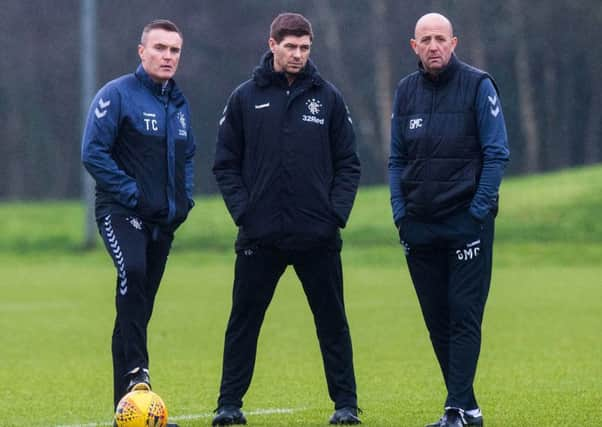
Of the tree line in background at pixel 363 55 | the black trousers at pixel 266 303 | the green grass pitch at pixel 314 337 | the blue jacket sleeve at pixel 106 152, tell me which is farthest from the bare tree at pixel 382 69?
the blue jacket sleeve at pixel 106 152

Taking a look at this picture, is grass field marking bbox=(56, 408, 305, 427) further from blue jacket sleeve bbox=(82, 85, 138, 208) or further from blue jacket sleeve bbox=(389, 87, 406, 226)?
blue jacket sleeve bbox=(389, 87, 406, 226)

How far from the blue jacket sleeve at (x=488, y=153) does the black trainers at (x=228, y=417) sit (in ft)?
5.69

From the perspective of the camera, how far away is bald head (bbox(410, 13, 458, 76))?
24.4 ft

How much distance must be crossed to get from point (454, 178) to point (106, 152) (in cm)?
189

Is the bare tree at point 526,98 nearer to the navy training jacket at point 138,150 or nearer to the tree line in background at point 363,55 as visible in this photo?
the tree line in background at point 363,55

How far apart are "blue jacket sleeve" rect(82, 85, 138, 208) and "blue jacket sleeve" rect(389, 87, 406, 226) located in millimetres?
1428

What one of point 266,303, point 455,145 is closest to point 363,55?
point 266,303

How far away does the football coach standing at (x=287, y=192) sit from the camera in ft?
25.0

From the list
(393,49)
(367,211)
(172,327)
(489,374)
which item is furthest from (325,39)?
(489,374)

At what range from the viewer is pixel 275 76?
25.4ft

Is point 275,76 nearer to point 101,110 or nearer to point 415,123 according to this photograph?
point 415,123

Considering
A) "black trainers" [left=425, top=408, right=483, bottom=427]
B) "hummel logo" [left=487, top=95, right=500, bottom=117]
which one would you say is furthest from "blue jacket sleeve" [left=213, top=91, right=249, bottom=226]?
"black trainers" [left=425, top=408, right=483, bottom=427]

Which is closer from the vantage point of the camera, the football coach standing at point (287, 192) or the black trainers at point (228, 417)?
the football coach standing at point (287, 192)

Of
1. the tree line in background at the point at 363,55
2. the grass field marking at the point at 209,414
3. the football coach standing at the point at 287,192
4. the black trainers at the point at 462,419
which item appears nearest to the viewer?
the black trainers at the point at 462,419
